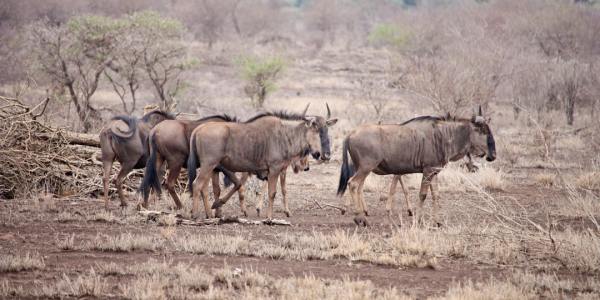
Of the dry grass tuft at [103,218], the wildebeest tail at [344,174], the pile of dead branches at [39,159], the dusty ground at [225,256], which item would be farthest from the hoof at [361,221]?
the pile of dead branches at [39,159]

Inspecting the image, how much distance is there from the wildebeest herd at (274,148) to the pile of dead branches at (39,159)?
1251 mm

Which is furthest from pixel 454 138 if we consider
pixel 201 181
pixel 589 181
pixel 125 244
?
pixel 125 244

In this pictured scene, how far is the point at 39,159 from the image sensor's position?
12.0 metres

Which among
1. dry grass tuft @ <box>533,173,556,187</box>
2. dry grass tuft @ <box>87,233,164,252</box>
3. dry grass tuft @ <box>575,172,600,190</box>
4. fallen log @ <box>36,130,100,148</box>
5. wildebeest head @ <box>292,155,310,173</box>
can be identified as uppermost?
fallen log @ <box>36,130,100,148</box>

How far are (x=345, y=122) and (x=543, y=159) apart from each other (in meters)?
7.68

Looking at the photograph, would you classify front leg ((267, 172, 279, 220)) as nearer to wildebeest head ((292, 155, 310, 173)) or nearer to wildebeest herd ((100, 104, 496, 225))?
wildebeest herd ((100, 104, 496, 225))

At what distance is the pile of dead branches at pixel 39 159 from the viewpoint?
11.8 metres

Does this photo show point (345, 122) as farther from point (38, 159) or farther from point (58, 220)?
point (58, 220)

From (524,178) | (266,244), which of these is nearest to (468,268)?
(266,244)

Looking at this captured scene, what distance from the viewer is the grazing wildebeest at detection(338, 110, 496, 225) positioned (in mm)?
10609

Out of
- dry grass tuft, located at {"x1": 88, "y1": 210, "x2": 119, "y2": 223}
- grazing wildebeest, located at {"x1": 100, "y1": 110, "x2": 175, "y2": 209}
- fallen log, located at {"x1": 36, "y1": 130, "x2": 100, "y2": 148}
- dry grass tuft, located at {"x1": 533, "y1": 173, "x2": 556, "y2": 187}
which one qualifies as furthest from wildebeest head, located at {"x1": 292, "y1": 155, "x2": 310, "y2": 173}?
dry grass tuft, located at {"x1": 533, "y1": 173, "x2": 556, "y2": 187}

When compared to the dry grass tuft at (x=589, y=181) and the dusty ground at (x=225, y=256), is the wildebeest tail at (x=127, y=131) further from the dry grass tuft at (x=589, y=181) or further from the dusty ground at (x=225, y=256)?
the dry grass tuft at (x=589, y=181)

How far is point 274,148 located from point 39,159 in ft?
13.0

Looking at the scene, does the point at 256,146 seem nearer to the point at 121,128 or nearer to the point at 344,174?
the point at 344,174
